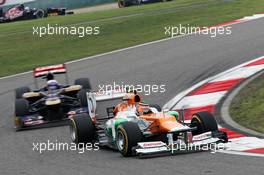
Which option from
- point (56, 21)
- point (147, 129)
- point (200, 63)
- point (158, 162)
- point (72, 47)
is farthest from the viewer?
point (56, 21)

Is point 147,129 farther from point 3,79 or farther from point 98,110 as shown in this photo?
point 3,79

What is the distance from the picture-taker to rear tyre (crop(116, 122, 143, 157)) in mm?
10508

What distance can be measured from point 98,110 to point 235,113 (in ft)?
12.7

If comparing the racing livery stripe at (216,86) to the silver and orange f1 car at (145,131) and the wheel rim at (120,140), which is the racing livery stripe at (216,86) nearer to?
the silver and orange f1 car at (145,131)

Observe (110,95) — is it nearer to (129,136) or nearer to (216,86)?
(129,136)

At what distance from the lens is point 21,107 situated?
581 inches

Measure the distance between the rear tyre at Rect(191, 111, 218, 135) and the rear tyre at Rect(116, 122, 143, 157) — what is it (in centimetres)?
92

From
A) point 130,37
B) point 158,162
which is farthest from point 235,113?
point 130,37

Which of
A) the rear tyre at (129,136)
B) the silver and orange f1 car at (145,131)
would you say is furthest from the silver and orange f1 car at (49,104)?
the rear tyre at (129,136)

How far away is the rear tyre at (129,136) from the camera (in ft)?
34.5

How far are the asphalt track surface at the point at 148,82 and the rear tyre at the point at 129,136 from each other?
141 mm

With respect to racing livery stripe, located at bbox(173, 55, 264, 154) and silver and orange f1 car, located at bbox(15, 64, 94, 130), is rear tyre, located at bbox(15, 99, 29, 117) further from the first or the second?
racing livery stripe, located at bbox(173, 55, 264, 154)

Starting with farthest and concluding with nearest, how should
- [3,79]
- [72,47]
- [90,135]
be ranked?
1. [72,47]
2. [3,79]
3. [90,135]

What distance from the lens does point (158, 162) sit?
9938 mm
